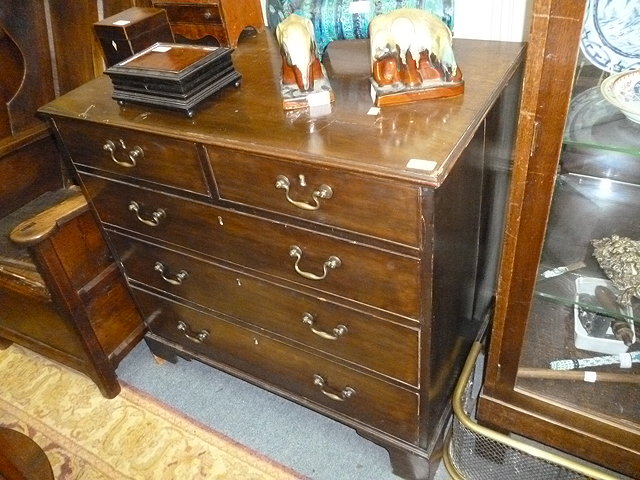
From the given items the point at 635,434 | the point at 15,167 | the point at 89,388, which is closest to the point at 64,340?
the point at 89,388

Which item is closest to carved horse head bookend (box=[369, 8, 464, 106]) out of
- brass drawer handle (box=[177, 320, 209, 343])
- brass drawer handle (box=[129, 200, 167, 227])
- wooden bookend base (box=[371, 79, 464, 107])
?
wooden bookend base (box=[371, 79, 464, 107])

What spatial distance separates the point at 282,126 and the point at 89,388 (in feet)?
4.16

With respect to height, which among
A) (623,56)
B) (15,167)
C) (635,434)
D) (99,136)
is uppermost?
(623,56)

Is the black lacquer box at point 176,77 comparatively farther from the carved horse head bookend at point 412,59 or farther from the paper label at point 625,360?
the paper label at point 625,360

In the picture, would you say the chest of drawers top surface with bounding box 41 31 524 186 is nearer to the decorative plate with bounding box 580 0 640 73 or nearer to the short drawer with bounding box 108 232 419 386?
the decorative plate with bounding box 580 0 640 73

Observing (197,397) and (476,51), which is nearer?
(476,51)

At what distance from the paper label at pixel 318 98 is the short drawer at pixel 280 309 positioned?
15.9 inches

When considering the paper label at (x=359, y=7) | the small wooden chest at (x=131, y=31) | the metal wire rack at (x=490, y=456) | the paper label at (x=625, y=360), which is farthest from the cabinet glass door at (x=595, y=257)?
the small wooden chest at (x=131, y=31)

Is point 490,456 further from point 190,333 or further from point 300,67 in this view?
point 300,67

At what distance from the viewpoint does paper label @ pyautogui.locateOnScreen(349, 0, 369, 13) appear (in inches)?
46.0

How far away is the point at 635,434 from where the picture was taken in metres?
1.00

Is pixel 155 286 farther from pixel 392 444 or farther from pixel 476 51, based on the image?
pixel 476 51

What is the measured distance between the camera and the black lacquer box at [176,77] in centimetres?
103

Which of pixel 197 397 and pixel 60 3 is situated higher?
pixel 60 3
